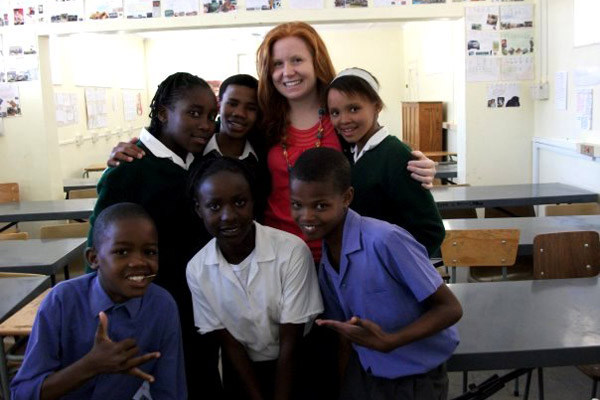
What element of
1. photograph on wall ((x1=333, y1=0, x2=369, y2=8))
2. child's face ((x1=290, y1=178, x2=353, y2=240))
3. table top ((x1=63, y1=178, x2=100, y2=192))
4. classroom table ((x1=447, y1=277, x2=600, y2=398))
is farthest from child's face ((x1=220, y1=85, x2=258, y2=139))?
table top ((x1=63, y1=178, x2=100, y2=192))

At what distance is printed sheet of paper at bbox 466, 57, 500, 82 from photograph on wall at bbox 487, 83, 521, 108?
0.09 metres

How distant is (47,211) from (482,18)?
4010 mm

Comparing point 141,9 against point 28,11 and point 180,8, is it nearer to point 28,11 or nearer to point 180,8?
point 180,8

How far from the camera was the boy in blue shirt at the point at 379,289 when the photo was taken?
1.43 m

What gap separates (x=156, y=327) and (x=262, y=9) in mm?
4222

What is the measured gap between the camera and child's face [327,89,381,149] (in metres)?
1.70

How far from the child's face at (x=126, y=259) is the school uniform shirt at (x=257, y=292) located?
210 millimetres

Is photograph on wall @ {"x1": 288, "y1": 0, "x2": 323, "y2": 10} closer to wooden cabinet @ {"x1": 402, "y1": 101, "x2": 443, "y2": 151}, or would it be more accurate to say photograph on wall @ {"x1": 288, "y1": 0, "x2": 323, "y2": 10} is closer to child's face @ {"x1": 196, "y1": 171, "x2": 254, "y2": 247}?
wooden cabinet @ {"x1": 402, "y1": 101, "x2": 443, "y2": 151}

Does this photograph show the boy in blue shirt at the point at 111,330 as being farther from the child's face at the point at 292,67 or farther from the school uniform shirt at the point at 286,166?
the child's face at the point at 292,67

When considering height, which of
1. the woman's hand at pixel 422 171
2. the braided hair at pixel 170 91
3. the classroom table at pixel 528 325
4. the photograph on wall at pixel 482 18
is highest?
the photograph on wall at pixel 482 18

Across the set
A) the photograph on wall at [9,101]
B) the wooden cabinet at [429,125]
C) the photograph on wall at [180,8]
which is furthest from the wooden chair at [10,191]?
the wooden cabinet at [429,125]

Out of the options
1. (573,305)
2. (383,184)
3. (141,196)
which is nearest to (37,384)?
(141,196)

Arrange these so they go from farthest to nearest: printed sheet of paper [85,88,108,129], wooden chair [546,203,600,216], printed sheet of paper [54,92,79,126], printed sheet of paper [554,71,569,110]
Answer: printed sheet of paper [85,88,108,129] < printed sheet of paper [54,92,79,126] < printed sheet of paper [554,71,569,110] < wooden chair [546,203,600,216]

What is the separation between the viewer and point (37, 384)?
1360 mm
